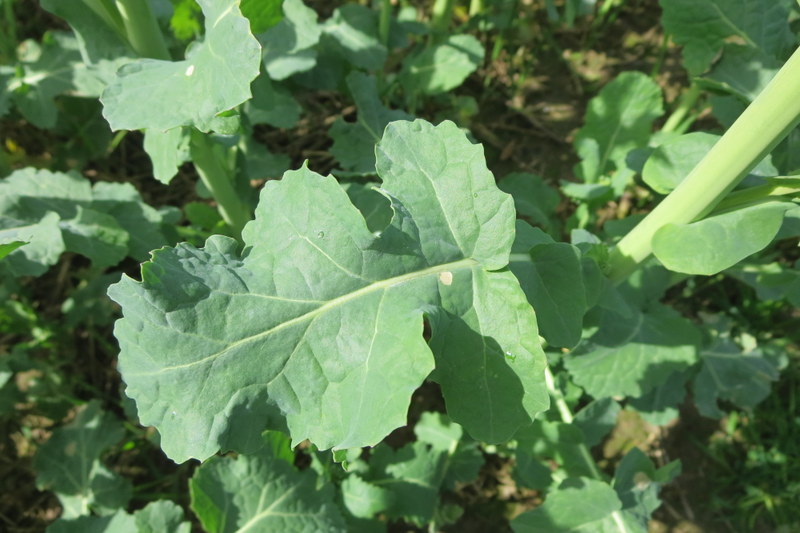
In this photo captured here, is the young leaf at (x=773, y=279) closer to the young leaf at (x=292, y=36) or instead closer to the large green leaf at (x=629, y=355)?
the large green leaf at (x=629, y=355)

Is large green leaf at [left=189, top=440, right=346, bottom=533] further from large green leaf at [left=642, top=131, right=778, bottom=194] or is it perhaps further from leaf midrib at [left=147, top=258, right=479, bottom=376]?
large green leaf at [left=642, top=131, right=778, bottom=194]

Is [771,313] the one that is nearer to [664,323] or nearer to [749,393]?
[749,393]

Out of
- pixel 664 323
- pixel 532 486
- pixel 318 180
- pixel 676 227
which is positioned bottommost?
pixel 532 486

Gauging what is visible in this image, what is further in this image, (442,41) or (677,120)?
(442,41)

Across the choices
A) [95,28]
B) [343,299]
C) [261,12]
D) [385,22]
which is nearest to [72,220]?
[95,28]

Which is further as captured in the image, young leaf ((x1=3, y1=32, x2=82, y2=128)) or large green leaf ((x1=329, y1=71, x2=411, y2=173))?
young leaf ((x1=3, y1=32, x2=82, y2=128))

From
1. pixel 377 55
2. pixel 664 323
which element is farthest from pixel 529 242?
pixel 377 55

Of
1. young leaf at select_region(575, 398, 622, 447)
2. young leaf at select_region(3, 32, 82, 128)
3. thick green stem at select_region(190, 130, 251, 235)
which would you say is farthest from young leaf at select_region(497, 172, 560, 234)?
young leaf at select_region(3, 32, 82, 128)
